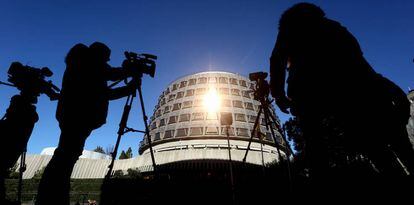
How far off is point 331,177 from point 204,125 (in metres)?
40.6

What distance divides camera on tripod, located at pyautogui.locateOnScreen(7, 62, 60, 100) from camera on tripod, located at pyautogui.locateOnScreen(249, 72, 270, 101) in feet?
13.5

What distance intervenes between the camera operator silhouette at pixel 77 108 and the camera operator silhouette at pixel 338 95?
2445 millimetres

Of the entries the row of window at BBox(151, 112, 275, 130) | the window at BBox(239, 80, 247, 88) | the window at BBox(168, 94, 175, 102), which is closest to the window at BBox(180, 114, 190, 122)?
the row of window at BBox(151, 112, 275, 130)

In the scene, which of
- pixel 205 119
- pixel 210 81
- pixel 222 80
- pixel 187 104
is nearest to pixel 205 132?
pixel 205 119

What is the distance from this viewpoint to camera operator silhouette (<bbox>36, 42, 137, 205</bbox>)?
2.45m

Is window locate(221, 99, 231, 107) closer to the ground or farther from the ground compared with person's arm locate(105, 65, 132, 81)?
farther from the ground

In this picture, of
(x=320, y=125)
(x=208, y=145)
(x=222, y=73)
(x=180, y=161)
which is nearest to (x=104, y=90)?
(x=320, y=125)

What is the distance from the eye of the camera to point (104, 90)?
3.21m

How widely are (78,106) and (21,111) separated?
1.67 meters

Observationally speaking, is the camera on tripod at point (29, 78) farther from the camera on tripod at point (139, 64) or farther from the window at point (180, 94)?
the window at point (180, 94)

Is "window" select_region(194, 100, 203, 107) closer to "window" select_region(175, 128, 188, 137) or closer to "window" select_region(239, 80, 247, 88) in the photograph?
"window" select_region(175, 128, 188, 137)

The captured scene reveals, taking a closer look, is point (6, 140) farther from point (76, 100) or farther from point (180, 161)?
point (180, 161)

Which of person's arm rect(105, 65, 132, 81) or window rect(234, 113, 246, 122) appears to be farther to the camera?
window rect(234, 113, 246, 122)

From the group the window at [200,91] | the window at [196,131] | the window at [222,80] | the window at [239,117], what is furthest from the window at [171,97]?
the window at [239,117]
